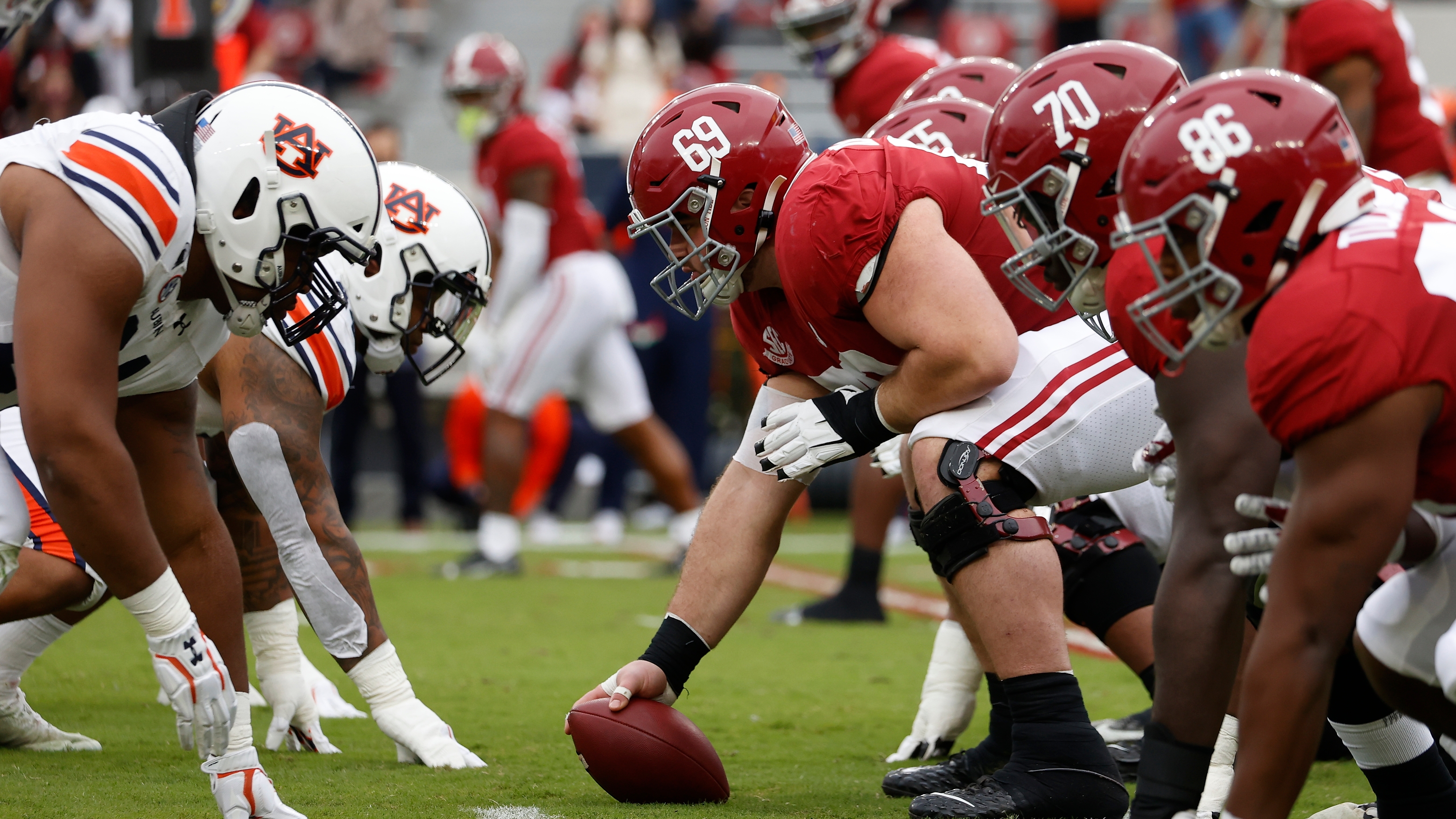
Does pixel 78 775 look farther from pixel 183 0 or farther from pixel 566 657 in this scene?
pixel 183 0

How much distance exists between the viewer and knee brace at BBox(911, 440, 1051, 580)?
111 inches

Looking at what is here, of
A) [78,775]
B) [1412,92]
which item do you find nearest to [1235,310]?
[78,775]

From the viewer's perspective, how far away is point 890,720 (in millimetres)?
3988

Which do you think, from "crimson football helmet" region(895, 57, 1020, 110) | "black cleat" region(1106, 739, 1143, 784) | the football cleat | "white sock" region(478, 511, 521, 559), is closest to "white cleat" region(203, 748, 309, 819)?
"black cleat" region(1106, 739, 1143, 784)

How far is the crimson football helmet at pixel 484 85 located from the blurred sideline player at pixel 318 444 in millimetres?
3656

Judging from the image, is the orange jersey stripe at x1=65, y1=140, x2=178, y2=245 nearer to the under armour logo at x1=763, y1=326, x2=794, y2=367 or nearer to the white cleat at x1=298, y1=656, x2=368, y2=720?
the under armour logo at x1=763, y1=326, x2=794, y2=367

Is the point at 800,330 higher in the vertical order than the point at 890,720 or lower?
higher

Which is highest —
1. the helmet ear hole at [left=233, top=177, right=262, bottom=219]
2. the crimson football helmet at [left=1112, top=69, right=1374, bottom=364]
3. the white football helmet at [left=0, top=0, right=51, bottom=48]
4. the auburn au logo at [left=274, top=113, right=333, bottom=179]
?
the white football helmet at [left=0, top=0, right=51, bottom=48]

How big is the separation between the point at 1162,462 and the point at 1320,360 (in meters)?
0.70

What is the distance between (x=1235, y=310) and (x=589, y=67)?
10635 mm

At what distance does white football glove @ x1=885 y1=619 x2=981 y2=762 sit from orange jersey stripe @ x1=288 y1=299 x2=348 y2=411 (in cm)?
151

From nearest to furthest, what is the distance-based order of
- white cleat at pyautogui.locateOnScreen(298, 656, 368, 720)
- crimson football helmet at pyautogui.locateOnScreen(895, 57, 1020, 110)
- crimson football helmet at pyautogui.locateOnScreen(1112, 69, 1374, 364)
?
crimson football helmet at pyautogui.locateOnScreen(1112, 69, 1374, 364), white cleat at pyautogui.locateOnScreen(298, 656, 368, 720), crimson football helmet at pyautogui.locateOnScreen(895, 57, 1020, 110)

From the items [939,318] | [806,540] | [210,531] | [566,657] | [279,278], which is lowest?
[806,540]

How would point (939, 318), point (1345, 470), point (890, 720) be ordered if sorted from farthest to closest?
1. point (890, 720)
2. point (939, 318)
3. point (1345, 470)
